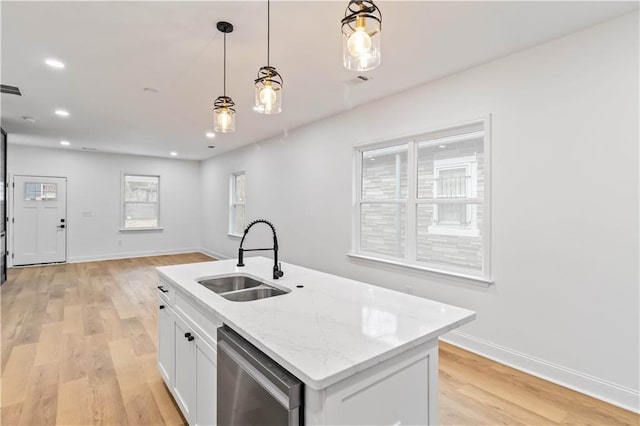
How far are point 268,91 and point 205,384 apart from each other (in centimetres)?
165

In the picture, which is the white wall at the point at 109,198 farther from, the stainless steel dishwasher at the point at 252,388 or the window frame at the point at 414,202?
the stainless steel dishwasher at the point at 252,388

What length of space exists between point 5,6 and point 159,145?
502cm

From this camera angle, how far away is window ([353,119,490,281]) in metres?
3.17

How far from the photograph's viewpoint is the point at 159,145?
6.99 meters

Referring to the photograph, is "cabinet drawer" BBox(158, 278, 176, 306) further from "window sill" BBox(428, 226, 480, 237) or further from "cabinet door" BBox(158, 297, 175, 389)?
"window sill" BBox(428, 226, 480, 237)

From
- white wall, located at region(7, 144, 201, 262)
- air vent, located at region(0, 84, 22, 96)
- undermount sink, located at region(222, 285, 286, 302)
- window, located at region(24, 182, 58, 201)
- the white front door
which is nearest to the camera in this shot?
undermount sink, located at region(222, 285, 286, 302)

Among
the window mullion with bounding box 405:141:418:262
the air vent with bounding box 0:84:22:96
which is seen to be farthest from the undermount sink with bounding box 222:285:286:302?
the air vent with bounding box 0:84:22:96

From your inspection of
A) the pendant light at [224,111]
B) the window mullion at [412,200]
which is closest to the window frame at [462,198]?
the window mullion at [412,200]

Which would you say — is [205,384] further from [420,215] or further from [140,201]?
[140,201]

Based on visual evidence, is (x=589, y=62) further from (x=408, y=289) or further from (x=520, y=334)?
(x=408, y=289)

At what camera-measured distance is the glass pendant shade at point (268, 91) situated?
76.3 inches

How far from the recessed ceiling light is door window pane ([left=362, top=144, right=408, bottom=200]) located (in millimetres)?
3267

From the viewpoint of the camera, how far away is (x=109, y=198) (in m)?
8.11

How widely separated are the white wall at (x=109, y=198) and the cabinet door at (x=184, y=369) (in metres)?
7.35
